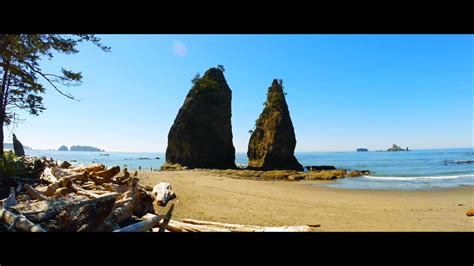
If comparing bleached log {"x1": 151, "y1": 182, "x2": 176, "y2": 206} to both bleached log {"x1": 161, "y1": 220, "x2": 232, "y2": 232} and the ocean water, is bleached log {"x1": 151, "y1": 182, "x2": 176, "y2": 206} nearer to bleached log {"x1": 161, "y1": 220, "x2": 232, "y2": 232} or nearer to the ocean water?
bleached log {"x1": 161, "y1": 220, "x2": 232, "y2": 232}

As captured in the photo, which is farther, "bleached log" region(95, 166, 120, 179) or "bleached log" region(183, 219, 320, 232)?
"bleached log" region(95, 166, 120, 179)

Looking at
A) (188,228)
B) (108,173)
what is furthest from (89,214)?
(108,173)

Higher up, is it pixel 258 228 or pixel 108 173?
pixel 108 173

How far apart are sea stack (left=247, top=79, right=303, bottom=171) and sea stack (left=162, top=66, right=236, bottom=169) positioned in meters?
5.37

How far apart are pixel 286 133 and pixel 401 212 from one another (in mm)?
44638

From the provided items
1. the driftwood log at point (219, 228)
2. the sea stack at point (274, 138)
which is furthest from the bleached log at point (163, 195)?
the sea stack at point (274, 138)

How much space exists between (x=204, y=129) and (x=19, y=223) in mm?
49348

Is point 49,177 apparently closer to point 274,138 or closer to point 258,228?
point 258,228

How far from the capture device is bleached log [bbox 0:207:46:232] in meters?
4.29

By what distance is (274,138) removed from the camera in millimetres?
52719

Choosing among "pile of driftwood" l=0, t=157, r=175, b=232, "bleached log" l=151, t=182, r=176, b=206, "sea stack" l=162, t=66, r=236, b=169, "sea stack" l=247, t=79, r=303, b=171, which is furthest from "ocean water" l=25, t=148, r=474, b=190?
"pile of driftwood" l=0, t=157, r=175, b=232
